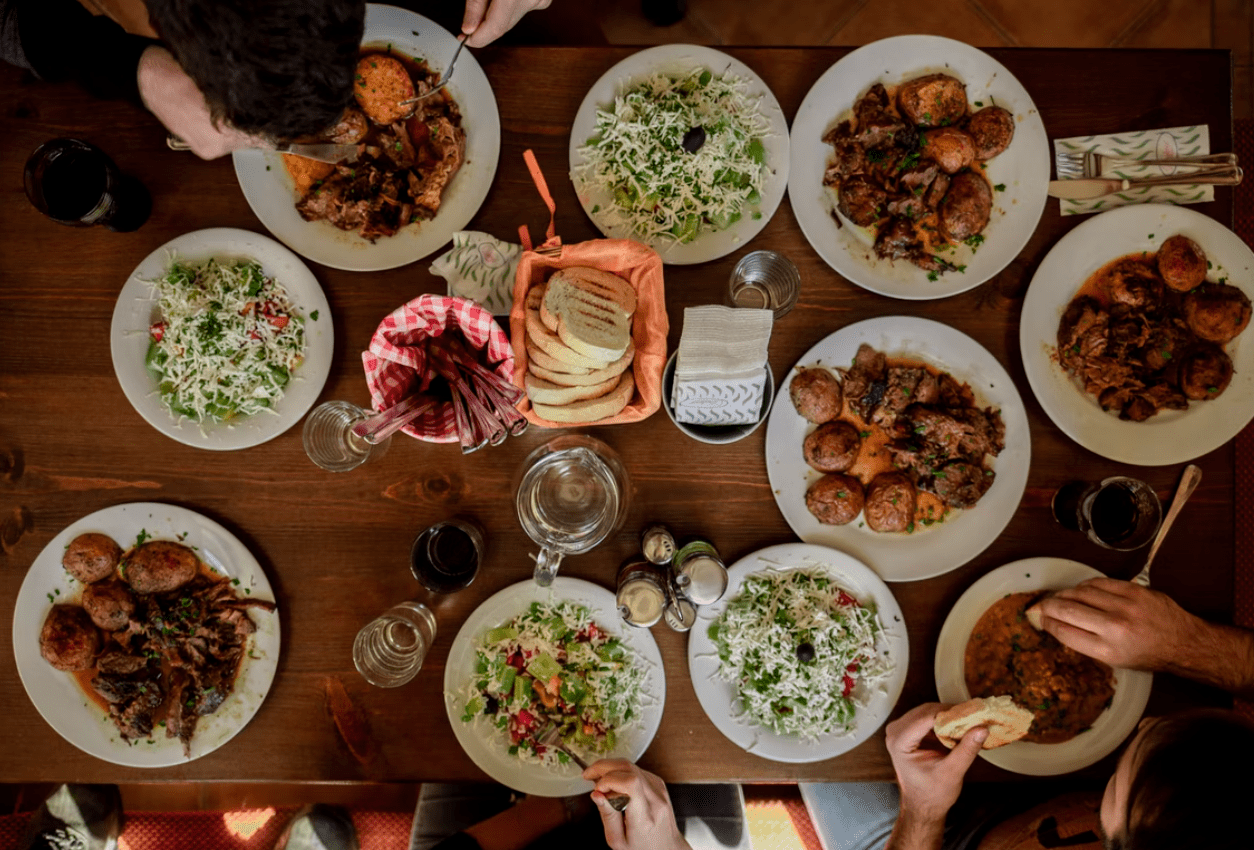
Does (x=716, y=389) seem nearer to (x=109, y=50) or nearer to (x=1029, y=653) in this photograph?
(x=1029, y=653)

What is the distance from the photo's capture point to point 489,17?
78.8 inches

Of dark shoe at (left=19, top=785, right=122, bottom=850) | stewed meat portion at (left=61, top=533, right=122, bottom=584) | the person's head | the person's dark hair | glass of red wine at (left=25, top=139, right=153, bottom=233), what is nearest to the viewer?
the person's dark hair

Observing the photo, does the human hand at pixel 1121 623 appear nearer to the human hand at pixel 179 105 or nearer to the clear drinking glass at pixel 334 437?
the clear drinking glass at pixel 334 437

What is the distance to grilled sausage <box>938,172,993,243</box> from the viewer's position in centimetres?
213

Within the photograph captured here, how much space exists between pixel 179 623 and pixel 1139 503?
9.13ft

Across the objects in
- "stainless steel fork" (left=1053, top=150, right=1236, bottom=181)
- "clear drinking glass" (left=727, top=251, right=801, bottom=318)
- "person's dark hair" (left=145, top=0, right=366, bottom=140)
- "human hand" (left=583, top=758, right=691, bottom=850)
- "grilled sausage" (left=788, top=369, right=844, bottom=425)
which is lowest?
"human hand" (left=583, top=758, right=691, bottom=850)

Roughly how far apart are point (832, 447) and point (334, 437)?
1.43 meters

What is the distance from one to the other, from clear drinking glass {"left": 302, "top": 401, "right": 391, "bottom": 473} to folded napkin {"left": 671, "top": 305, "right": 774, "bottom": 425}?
0.92 m

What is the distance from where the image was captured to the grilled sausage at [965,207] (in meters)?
2.13

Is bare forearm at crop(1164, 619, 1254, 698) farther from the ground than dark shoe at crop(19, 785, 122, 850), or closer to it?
farther from the ground

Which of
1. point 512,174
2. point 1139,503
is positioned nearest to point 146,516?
point 512,174

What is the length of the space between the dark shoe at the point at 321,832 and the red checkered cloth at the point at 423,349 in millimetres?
1901

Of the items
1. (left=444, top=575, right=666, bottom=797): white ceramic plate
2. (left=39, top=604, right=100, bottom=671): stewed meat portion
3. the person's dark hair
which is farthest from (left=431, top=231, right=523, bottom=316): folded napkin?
(left=39, top=604, right=100, bottom=671): stewed meat portion

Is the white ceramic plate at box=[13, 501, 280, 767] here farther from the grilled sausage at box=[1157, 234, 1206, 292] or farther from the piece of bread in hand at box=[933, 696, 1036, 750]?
the grilled sausage at box=[1157, 234, 1206, 292]
